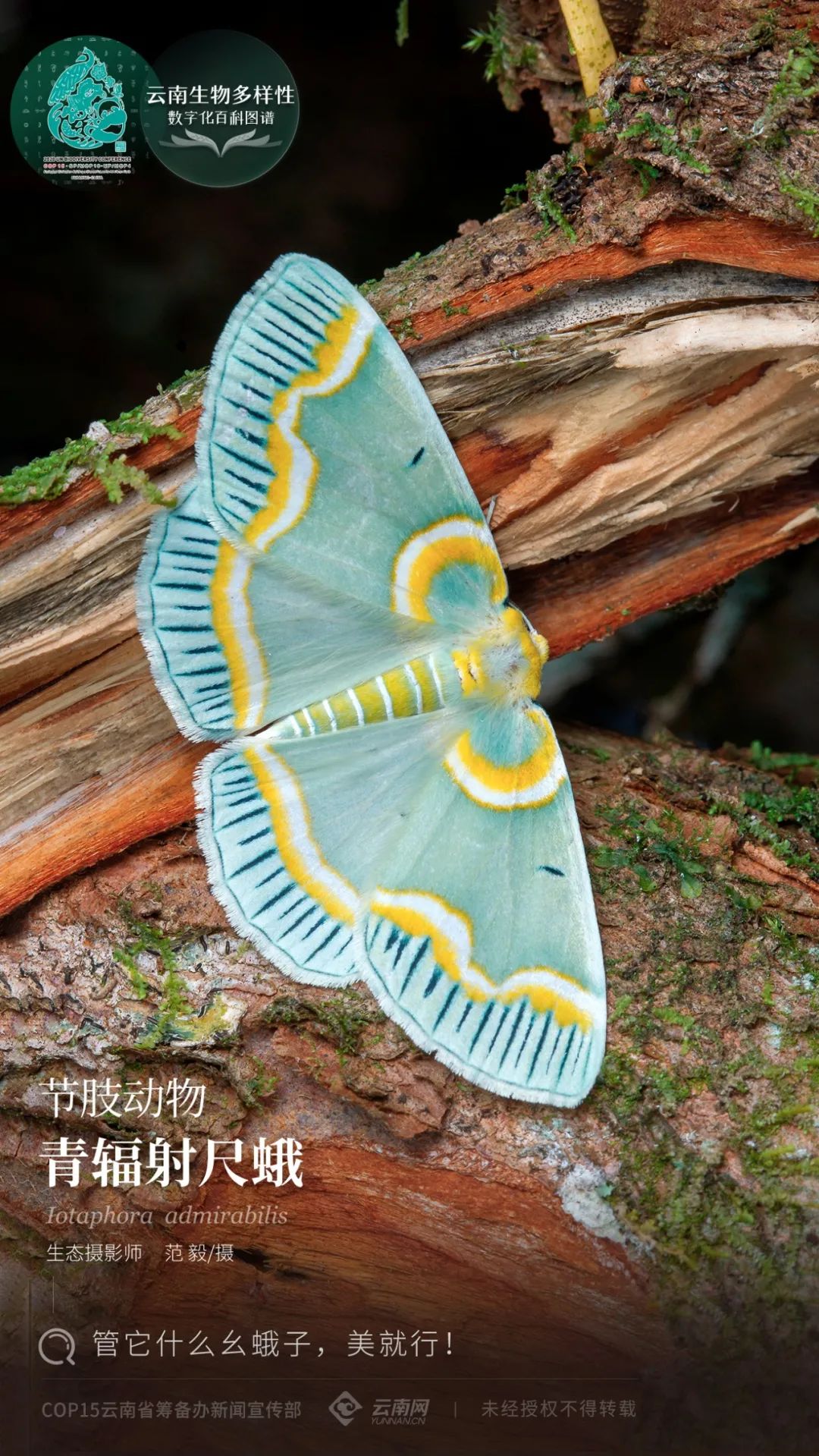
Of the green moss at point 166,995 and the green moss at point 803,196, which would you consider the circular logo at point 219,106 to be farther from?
the green moss at point 166,995

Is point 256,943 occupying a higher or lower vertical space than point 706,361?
lower

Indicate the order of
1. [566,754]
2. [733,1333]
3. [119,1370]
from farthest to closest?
[566,754]
[119,1370]
[733,1333]

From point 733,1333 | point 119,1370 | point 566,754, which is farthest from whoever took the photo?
point 566,754

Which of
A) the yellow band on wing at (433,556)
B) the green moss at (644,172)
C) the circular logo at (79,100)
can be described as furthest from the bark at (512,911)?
the circular logo at (79,100)

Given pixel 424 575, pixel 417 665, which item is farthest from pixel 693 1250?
pixel 424 575

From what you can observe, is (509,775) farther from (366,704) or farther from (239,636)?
(239,636)

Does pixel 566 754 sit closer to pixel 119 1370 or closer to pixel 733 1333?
pixel 733 1333

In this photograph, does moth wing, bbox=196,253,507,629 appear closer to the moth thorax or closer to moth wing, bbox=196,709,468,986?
the moth thorax
